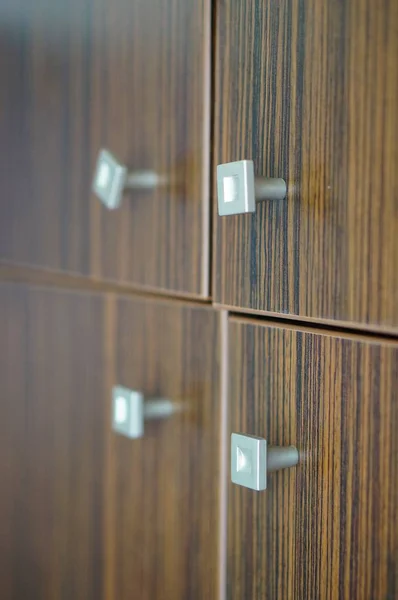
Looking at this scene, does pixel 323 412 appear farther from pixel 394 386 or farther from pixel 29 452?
pixel 29 452

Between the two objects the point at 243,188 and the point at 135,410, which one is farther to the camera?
the point at 135,410

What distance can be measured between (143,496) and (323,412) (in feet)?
0.65

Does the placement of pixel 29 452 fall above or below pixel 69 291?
below

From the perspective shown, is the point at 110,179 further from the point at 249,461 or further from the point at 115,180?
the point at 249,461

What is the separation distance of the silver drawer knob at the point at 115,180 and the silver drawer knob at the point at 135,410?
0.43ft

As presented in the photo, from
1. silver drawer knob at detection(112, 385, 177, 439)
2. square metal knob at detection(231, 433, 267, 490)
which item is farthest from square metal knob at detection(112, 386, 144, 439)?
square metal knob at detection(231, 433, 267, 490)

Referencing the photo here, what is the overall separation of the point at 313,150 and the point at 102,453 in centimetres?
31

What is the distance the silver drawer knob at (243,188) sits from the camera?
1.15 feet

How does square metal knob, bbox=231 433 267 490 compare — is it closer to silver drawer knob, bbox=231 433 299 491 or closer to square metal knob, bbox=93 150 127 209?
silver drawer knob, bbox=231 433 299 491

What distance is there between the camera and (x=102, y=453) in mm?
534

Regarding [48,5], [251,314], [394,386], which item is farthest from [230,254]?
[48,5]

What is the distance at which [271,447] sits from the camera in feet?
1.20

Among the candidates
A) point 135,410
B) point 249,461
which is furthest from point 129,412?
point 249,461

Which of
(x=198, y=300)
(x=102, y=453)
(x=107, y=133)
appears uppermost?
(x=107, y=133)
